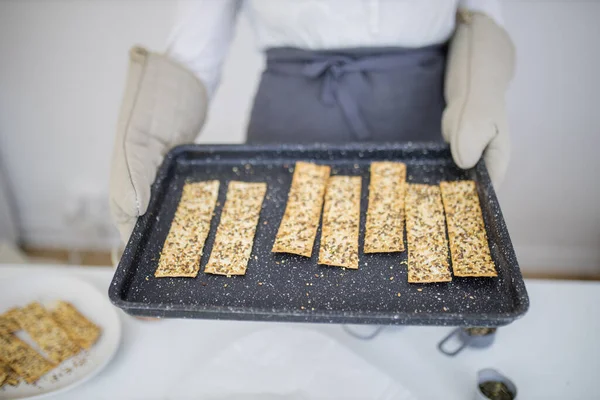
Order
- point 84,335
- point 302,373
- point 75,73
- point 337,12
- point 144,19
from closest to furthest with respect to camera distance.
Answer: point 302,373 → point 84,335 → point 337,12 → point 144,19 → point 75,73

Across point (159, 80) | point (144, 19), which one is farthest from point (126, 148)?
point (144, 19)

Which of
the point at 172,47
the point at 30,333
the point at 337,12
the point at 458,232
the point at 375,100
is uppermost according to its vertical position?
the point at 337,12

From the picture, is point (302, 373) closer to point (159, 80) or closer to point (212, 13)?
point (159, 80)

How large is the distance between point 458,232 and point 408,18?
0.62m

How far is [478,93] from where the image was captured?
55.3 inches

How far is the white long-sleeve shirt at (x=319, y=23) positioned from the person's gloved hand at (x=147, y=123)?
8 cm

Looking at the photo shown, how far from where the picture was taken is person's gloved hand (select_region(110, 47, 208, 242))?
1292mm

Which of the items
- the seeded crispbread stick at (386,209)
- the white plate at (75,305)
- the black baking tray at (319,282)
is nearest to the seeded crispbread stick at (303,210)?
the black baking tray at (319,282)

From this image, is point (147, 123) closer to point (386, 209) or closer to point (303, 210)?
point (303, 210)

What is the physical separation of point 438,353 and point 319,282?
0.36 m

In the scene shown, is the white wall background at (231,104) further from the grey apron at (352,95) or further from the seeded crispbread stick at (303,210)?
the seeded crispbread stick at (303,210)

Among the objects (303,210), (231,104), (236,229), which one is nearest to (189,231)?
(236,229)

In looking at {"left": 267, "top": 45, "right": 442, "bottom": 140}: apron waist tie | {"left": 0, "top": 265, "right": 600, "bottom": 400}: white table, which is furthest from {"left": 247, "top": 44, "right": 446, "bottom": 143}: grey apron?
{"left": 0, "top": 265, "right": 600, "bottom": 400}: white table

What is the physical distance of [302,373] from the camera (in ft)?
4.02
